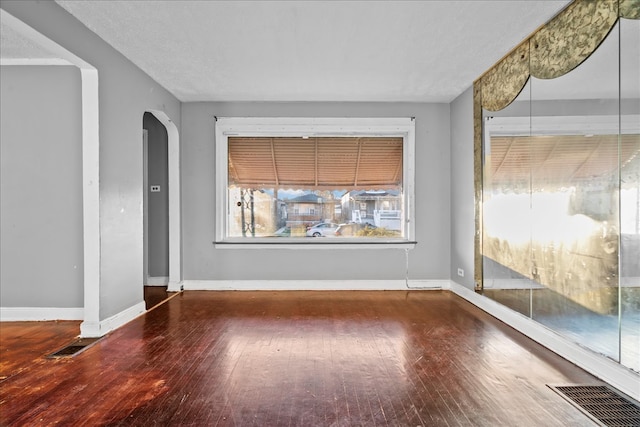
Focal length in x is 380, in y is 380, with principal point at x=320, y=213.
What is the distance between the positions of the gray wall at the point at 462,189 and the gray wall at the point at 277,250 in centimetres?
19

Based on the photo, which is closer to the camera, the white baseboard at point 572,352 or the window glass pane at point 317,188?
the white baseboard at point 572,352

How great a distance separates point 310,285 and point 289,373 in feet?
9.59

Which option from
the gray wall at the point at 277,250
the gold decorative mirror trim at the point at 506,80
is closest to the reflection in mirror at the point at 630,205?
the gold decorative mirror trim at the point at 506,80

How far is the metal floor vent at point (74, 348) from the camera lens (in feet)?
10.5

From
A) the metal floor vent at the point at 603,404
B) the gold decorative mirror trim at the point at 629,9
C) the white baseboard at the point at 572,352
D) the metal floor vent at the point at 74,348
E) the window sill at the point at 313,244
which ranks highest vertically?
the gold decorative mirror trim at the point at 629,9

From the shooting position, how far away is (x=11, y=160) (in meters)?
4.21

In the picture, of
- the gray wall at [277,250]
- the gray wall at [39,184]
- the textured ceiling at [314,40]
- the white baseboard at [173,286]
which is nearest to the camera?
the textured ceiling at [314,40]

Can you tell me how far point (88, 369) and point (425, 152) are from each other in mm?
4935

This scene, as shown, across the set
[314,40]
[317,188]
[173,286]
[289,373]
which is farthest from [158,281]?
[314,40]

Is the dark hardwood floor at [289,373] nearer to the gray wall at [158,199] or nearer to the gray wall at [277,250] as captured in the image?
the gray wall at [277,250]

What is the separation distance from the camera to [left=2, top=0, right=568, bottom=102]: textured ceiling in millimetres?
3076

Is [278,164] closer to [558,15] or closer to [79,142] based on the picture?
[79,142]

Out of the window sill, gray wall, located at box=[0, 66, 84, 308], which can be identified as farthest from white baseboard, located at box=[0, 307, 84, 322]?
the window sill

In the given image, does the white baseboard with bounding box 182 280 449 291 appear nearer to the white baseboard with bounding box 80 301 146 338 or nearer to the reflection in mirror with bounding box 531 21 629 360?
the white baseboard with bounding box 80 301 146 338
